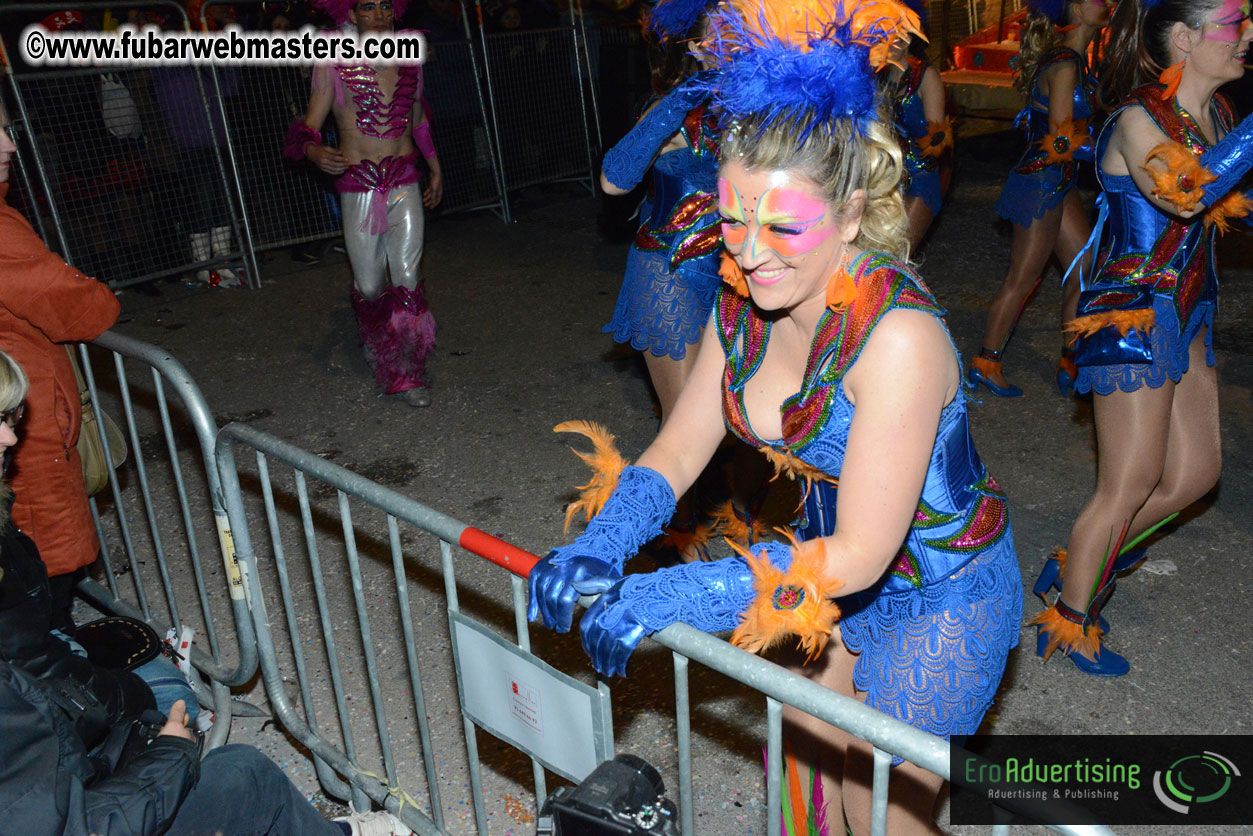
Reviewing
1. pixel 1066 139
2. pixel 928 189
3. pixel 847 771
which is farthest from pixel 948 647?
pixel 928 189

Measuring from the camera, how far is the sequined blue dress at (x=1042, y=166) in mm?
5188

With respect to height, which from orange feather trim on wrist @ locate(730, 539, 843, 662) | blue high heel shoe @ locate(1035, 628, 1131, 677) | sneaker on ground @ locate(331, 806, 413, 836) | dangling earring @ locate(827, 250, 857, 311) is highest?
dangling earring @ locate(827, 250, 857, 311)

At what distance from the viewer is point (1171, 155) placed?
2951 millimetres

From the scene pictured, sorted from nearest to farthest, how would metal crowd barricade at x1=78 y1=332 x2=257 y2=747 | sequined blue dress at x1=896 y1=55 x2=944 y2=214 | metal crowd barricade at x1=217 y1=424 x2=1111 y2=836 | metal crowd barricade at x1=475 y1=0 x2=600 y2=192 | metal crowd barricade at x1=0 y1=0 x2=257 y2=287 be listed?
metal crowd barricade at x1=217 y1=424 x2=1111 y2=836 → metal crowd barricade at x1=78 y1=332 x2=257 y2=747 → sequined blue dress at x1=896 y1=55 x2=944 y2=214 → metal crowd barricade at x1=0 y1=0 x2=257 y2=287 → metal crowd barricade at x1=475 y1=0 x2=600 y2=192

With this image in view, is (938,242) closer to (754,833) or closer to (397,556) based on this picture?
(754,833)

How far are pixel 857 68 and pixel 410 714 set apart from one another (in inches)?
101

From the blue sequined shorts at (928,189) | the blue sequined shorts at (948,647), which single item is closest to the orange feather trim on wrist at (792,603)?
the blue sequined shorts at (948,647)

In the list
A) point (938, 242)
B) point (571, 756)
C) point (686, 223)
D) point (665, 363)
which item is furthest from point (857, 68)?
point (938, 242)

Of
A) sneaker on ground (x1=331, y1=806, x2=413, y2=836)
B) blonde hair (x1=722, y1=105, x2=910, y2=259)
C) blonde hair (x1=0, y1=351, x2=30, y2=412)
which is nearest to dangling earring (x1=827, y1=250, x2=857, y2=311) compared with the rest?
blonde hair (x1=722, y1=105, x2=910, y2=259)

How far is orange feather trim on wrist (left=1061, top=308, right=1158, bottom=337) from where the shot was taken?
3.09 meters

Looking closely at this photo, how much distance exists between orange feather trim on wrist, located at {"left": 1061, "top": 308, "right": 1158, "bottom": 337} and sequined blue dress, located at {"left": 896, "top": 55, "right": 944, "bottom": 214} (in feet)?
5.71

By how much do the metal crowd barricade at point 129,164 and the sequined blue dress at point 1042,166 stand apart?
20.6 feet

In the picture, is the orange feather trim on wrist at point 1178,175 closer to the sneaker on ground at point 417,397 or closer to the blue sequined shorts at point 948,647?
the blue sequined shorts at point 948,647

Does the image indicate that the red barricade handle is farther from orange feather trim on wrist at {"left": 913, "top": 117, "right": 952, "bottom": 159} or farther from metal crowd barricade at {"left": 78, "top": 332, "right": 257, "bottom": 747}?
orange feather trim on wrist at {"left": 913, "top": 117, "right": 952, "bottom": 159}
